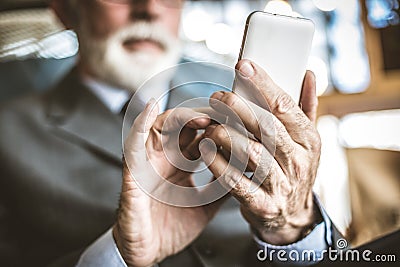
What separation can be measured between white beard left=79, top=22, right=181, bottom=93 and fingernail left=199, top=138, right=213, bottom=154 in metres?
0.17

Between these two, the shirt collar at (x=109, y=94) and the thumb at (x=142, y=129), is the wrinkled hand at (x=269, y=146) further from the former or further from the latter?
the shirt collar at (x=109, y=94)

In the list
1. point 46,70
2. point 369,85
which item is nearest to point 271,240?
point 369,85

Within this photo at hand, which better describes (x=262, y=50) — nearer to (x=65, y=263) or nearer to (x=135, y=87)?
(x=135, y=87)

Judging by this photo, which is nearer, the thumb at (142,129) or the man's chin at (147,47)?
the thumb at (142,129)

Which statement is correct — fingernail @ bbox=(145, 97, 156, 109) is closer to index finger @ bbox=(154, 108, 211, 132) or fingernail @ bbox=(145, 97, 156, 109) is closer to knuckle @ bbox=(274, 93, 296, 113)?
index finger @ bbox=(154, 108, 211, 132)

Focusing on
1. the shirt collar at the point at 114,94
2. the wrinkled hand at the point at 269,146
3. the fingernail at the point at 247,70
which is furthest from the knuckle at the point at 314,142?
the shirt collar at the point at 114,94

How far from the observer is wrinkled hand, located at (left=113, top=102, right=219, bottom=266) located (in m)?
0.68

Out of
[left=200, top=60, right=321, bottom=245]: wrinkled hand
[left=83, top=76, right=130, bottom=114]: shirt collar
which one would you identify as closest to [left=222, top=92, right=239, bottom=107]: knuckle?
[left=200, top=60, right=321, bottom=245]: wrinkled hand

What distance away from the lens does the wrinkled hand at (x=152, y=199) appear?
2.22ft

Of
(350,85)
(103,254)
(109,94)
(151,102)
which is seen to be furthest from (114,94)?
(350,85)

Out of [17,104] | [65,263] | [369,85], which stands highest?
[369,85]

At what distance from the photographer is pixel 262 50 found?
666 millimetres

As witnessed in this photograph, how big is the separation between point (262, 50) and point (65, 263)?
0.39 m

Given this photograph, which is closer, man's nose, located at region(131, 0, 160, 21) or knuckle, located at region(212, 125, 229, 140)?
knuckle, located at region(212, 125, 229, 140)
